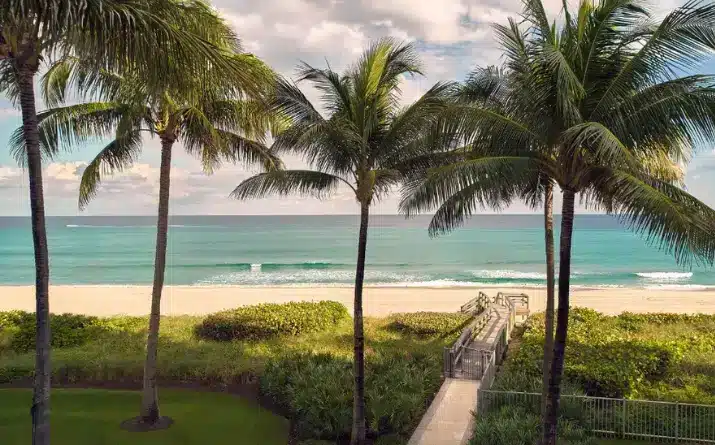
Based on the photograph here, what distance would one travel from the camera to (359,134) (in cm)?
1109

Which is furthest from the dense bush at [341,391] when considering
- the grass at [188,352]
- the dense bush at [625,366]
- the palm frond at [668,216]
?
the palm frond at [668,216]

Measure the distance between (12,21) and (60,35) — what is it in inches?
19.8

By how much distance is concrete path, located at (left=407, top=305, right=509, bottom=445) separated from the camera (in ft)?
37.6

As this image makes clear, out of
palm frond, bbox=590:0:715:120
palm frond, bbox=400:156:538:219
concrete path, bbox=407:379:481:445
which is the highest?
palm frond, bbox=590:0:715:120

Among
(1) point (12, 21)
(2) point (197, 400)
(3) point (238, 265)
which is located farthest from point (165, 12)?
(3) point (238, 265)

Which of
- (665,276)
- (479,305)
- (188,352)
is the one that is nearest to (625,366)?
(479,305)

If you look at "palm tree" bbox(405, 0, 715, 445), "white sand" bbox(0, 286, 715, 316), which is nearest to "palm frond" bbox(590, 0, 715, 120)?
A: "palm tree" bbox(405, 0, 715, 445)

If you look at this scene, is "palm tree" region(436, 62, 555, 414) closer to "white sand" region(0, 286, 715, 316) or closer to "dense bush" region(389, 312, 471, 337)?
"dense bush" region(389, 312, 471, 337)

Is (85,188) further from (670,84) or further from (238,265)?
(238,265)

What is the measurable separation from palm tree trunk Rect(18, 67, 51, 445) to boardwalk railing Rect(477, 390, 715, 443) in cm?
804

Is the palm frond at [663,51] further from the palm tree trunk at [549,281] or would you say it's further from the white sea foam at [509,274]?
the white sea foam at [509,274]

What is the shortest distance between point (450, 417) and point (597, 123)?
25.5 ft

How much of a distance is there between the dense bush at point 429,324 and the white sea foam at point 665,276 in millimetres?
43237

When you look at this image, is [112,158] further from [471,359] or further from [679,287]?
[679,287]
